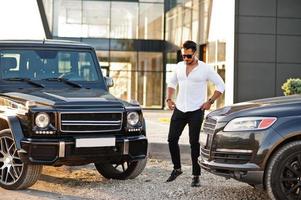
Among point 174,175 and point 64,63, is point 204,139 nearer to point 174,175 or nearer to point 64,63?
point 174,175

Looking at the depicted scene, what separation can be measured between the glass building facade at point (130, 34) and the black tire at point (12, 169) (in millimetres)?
26862

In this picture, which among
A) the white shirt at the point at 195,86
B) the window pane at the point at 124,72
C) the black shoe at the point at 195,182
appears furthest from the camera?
the window pane at the point at 124,72

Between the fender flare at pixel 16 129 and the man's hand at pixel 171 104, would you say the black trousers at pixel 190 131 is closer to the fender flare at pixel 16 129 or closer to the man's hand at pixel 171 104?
the man's hand at pixel 171 104

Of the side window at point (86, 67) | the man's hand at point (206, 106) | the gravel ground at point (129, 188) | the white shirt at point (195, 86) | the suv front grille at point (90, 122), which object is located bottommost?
the gravel ground at point (129, 188)

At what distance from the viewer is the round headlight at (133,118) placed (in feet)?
24.0

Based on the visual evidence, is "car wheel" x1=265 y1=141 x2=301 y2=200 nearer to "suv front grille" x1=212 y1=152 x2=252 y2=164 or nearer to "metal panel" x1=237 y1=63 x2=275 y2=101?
"suv front grille" x1=212 y1=152 x2=252 y2=164

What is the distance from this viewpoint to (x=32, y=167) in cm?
703

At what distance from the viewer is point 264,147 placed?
232 inches

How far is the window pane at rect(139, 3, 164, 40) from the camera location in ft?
116

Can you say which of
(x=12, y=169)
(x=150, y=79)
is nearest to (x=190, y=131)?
(x=12, y=169)

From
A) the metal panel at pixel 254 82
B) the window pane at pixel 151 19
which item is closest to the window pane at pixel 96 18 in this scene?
the window pane at pixel 151 19

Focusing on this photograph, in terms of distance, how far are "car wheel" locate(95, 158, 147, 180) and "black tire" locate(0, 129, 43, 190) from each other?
47.8 inches

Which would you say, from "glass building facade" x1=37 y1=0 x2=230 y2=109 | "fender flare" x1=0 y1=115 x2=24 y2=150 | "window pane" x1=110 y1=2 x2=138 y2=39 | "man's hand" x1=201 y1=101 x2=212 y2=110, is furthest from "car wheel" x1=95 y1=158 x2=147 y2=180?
"window pane" x1=110 y1=2 x2=138 y2=39

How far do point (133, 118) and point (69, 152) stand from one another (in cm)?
98
